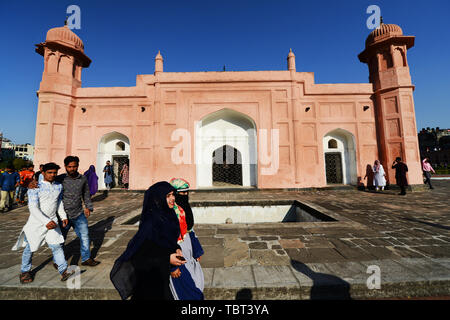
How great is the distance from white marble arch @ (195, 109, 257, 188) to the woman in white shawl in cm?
630

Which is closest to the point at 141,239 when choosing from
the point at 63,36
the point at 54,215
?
the point at 54,215

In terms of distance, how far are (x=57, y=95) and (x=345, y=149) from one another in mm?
→ 16790

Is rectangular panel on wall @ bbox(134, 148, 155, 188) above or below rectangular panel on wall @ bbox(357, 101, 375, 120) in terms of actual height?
below

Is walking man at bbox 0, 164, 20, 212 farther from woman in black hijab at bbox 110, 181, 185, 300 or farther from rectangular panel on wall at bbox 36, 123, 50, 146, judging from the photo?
woman in black hijab at bbox 110, 181, 185, 300

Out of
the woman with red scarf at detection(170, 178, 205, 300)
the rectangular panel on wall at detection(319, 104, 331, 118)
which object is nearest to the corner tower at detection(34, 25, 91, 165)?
the woman with red scarf at detection(170, 178, 205, 300)

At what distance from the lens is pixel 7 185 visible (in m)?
6.30

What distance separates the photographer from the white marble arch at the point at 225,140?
11164 mm

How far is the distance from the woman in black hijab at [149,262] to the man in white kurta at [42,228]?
1.49 m

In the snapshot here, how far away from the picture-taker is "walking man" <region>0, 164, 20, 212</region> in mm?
6172

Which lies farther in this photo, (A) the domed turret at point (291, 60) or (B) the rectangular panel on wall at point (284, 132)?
(A) the domed turret at point (291, 60)

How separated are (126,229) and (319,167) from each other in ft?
32.6

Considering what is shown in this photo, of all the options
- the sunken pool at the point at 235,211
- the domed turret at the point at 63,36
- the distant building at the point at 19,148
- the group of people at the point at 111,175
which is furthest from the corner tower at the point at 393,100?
the distant building at the point at 19,148

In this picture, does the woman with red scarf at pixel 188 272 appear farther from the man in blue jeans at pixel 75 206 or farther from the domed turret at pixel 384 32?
the domed turret at pixel 384 32
